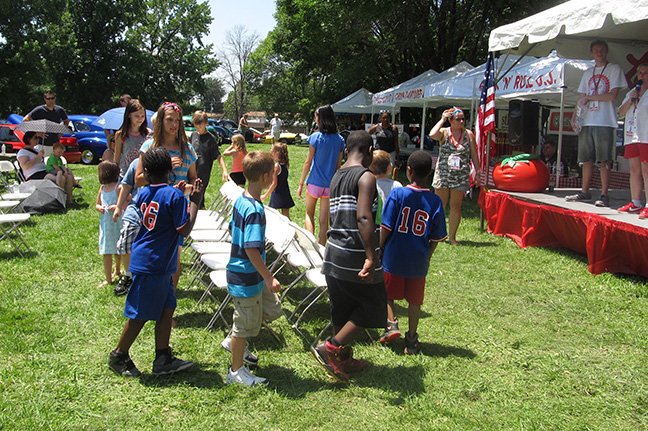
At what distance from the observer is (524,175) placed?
7816 mm

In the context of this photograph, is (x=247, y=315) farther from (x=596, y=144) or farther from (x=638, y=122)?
(x=596, y=144)

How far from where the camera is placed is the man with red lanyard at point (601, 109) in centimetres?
632

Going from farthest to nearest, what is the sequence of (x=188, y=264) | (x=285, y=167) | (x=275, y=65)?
(x=275, y=65), (x=285, y=167), (x=188, y=264)

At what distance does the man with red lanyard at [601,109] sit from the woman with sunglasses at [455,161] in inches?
57.4

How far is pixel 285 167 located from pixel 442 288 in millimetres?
2657

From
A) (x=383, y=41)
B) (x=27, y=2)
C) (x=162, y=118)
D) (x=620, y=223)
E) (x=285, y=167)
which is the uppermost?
(x=27, y=2)

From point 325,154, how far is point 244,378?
9.65ft

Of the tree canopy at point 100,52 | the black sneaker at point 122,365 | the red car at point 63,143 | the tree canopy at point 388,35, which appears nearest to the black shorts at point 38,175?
the black sneaker at point 122,365

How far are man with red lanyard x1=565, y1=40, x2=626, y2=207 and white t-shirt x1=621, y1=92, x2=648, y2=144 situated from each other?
42 centimetres

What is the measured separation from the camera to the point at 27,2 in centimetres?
3186

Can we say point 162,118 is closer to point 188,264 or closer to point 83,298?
point 83,298

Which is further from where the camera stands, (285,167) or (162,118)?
(285,167)

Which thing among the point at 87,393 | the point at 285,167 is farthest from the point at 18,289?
the point at 285,167

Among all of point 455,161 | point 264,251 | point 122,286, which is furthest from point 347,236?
point 455,161
